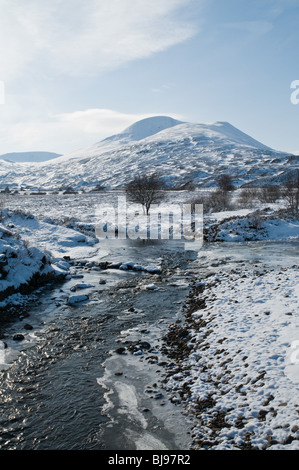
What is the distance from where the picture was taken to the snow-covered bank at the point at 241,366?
7.22 m

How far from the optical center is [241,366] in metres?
9.48

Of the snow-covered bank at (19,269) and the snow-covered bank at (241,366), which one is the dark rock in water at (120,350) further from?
the snow-covered bank at (19,269)

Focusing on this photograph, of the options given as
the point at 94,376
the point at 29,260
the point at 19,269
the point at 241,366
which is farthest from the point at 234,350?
the point at 29,260

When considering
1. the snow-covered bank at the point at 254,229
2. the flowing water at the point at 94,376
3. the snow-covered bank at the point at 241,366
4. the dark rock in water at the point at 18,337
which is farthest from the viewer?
the snow-covered bank at the point at 254,229

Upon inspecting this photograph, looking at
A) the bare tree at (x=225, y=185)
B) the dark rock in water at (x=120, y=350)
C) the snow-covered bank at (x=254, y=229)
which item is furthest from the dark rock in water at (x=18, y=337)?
the bare tree at (x=225, y=185)

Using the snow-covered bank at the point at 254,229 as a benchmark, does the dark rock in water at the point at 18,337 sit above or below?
below

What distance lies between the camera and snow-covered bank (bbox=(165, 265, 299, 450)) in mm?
7220

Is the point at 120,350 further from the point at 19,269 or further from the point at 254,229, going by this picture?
the point at 254,229

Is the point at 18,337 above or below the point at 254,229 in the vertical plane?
below

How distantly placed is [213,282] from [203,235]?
707 inches

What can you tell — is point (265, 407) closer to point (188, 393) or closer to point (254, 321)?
point (188, 393)

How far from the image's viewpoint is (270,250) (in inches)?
1075
